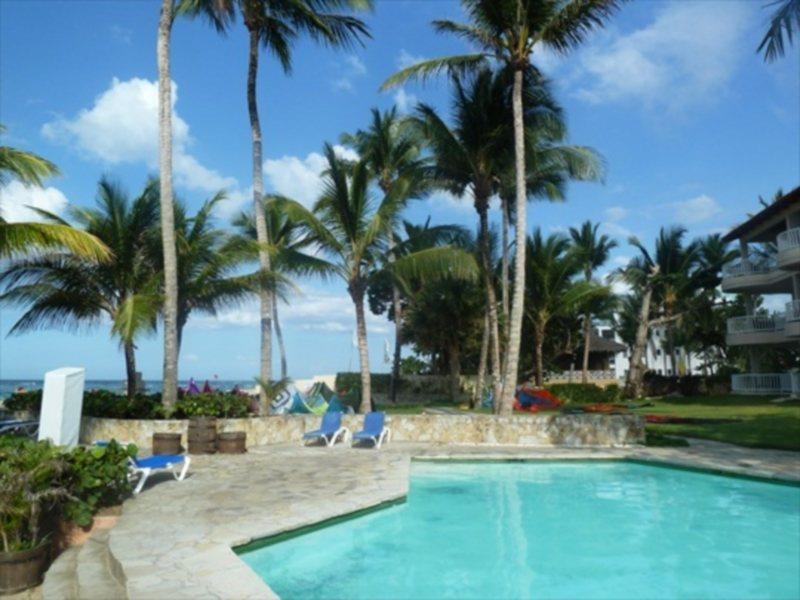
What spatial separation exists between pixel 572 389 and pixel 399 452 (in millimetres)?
17605

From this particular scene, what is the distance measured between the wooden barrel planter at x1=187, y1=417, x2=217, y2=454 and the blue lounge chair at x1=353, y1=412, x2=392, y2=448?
291cm

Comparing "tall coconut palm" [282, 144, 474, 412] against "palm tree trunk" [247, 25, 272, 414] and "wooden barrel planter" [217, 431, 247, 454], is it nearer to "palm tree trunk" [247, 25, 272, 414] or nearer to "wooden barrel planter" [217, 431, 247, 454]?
"palm tree trunk" [247, 25, 272, 414]

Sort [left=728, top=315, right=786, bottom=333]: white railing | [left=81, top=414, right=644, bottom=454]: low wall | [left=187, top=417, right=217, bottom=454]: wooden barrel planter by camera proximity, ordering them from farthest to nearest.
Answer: [left=728, top=315, right=786, bottom=333]: white railing < [left=81, top=414, right=644, bottom=454]: low wall < [left=187, top=417, right=217, bottom=454]: wooden barrel planter

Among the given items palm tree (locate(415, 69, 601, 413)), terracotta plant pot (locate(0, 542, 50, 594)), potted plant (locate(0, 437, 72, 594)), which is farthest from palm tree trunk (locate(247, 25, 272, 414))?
terracotta plant pot (locate(0, 542, 50, 594))

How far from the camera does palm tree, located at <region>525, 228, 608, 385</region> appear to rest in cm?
2870

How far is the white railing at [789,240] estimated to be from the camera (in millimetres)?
23391

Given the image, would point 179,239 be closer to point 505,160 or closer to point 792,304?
point 505,160

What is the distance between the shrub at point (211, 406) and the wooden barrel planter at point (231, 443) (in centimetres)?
129

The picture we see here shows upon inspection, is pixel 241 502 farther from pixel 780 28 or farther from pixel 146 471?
pixel 780 28

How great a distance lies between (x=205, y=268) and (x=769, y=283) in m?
24.4

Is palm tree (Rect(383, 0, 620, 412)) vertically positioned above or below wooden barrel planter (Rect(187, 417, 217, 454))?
above

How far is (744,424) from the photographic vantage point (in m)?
17.0

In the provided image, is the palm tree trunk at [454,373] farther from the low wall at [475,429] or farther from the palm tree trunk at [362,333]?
the low wall at [475,429]

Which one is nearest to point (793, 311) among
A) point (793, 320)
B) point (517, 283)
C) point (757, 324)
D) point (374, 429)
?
point (793, 320)
